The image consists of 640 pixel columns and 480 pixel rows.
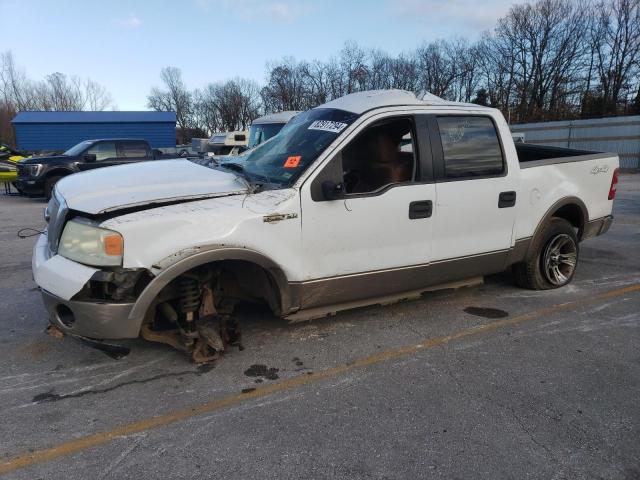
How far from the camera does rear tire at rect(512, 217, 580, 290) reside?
4.92 meters

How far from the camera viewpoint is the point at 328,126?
3.80 meters

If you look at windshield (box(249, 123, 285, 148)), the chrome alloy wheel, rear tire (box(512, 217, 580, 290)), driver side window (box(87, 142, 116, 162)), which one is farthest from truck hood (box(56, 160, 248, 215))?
driver side window (box(87, 142, 116, 162))

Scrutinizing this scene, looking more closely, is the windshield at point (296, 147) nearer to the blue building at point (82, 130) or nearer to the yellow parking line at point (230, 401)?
the yellow parking line at point (230, 401)

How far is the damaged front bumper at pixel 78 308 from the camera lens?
9.32 feet

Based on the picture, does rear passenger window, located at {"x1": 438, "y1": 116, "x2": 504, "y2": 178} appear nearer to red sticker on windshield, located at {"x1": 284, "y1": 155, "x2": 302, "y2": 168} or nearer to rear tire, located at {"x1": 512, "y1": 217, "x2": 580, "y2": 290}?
rear tire, located at {"x1": 512, "y1": 217, "x2": 580, "y2": 290}

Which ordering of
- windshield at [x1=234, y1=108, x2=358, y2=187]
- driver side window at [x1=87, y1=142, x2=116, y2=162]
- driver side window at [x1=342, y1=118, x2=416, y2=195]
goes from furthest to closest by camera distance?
driver side window at [x1=87, y1=142, x2=116, y2=162], driver side window at [x1=342, y1=118, x2=416, y2=195], windshield at [x1=234, y1=108, x2=358, y2=187]

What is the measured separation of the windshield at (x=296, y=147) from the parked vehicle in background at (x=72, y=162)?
10004 mm

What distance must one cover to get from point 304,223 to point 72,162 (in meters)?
12.4

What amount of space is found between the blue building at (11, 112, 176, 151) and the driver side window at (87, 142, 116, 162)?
744 inches

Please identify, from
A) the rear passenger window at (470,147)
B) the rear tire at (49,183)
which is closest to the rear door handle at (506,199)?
the rear passenger window at (470,147)

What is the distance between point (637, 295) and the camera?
4.99m

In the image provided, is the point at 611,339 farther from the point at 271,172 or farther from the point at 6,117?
the point at 6,117

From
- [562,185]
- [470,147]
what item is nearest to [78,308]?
[470,147]

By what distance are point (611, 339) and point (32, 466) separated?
420cm
